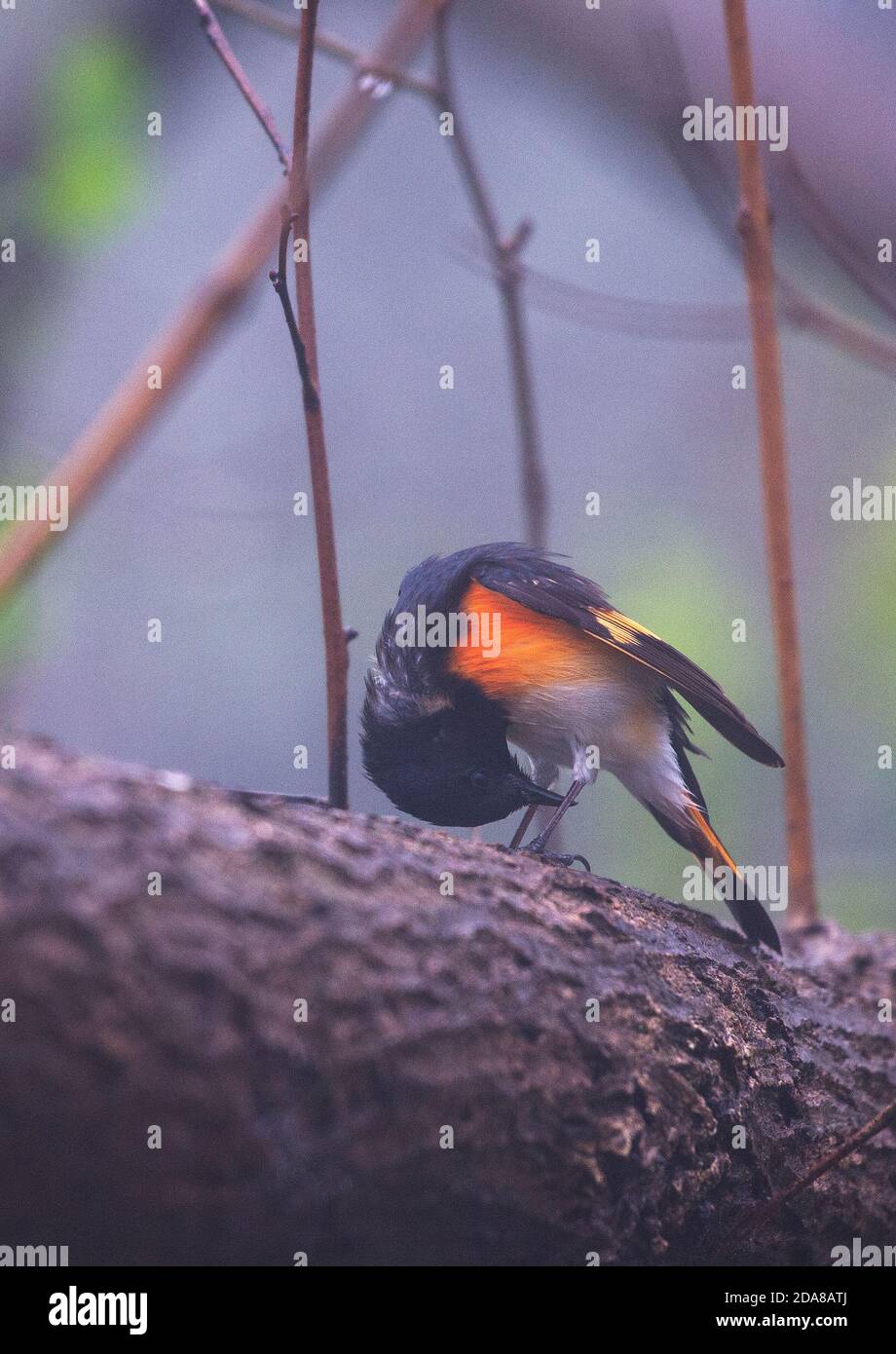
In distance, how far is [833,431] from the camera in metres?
6.67

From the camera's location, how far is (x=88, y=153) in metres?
3.57

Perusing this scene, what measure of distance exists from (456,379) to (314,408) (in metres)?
4.68

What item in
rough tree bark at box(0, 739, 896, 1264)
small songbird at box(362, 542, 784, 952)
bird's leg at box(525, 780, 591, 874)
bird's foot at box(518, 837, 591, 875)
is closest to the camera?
rough tree bark at box(0, 739, 896, 1264)

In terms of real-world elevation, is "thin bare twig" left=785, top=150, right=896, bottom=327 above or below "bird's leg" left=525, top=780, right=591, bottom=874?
above

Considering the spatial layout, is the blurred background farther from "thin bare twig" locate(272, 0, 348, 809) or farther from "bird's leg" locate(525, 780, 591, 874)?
"thin bare twig" locate(272, 0, 348, 809)

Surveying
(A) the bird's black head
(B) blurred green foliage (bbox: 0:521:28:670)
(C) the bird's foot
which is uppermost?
(B) blurred green foliage (bbox: 0:521:28:670)

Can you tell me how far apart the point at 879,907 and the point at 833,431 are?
346 centimetres

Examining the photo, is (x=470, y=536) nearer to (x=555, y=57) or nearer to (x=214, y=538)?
(x=214, y=538)

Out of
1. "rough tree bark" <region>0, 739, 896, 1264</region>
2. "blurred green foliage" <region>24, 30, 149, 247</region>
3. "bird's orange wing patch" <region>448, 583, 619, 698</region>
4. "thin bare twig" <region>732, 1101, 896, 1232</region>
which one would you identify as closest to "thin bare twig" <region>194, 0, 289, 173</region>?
"bird's orange wing patch" <region>448, 583, 619, 698</region>

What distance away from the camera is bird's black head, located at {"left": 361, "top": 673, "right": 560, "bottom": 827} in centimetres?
287

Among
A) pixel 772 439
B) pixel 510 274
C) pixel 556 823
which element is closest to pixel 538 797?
pixel 556 823

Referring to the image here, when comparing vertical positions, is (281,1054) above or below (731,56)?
below

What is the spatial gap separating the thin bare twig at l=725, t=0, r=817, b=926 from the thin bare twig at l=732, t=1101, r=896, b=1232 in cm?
93
